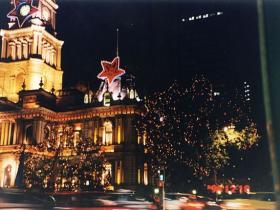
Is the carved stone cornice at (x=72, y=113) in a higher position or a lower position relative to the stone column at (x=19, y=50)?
lower

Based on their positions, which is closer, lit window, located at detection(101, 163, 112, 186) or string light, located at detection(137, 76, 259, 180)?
string light, located at detection(137, 76, 259, 180)

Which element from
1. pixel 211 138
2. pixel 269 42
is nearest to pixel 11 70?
pixel 211 138

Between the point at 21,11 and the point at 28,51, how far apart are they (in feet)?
28.5

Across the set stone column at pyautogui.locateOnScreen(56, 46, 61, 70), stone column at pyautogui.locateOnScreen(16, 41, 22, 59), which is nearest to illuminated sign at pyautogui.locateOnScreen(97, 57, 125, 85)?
stone column at pyautogui.locateOnScreen(56, 46, 61, 70)

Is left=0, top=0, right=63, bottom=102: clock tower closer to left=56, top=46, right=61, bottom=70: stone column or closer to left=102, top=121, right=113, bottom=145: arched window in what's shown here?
left=56, top=46, right=61, bottom=70: stone column

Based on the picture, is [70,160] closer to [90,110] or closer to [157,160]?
[90,110]

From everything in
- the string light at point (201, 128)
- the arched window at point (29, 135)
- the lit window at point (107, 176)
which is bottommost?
the lit window at point (107, 176)

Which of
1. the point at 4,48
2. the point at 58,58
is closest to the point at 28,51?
the point at 4,48

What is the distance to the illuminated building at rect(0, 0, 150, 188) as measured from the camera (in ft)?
203

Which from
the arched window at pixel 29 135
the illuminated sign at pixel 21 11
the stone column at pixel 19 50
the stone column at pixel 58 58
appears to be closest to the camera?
the arched window at pixel 29 135

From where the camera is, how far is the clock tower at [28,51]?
75.2 metres

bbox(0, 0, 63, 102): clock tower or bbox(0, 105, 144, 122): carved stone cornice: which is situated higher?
bbox(0, 0, 63, 102): clock tower

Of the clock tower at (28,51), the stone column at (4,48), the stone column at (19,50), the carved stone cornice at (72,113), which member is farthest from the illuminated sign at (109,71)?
the stone column at (4,48)

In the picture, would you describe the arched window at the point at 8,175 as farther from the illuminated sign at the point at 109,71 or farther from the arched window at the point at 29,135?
the illuminated sign at the point at 109,71
